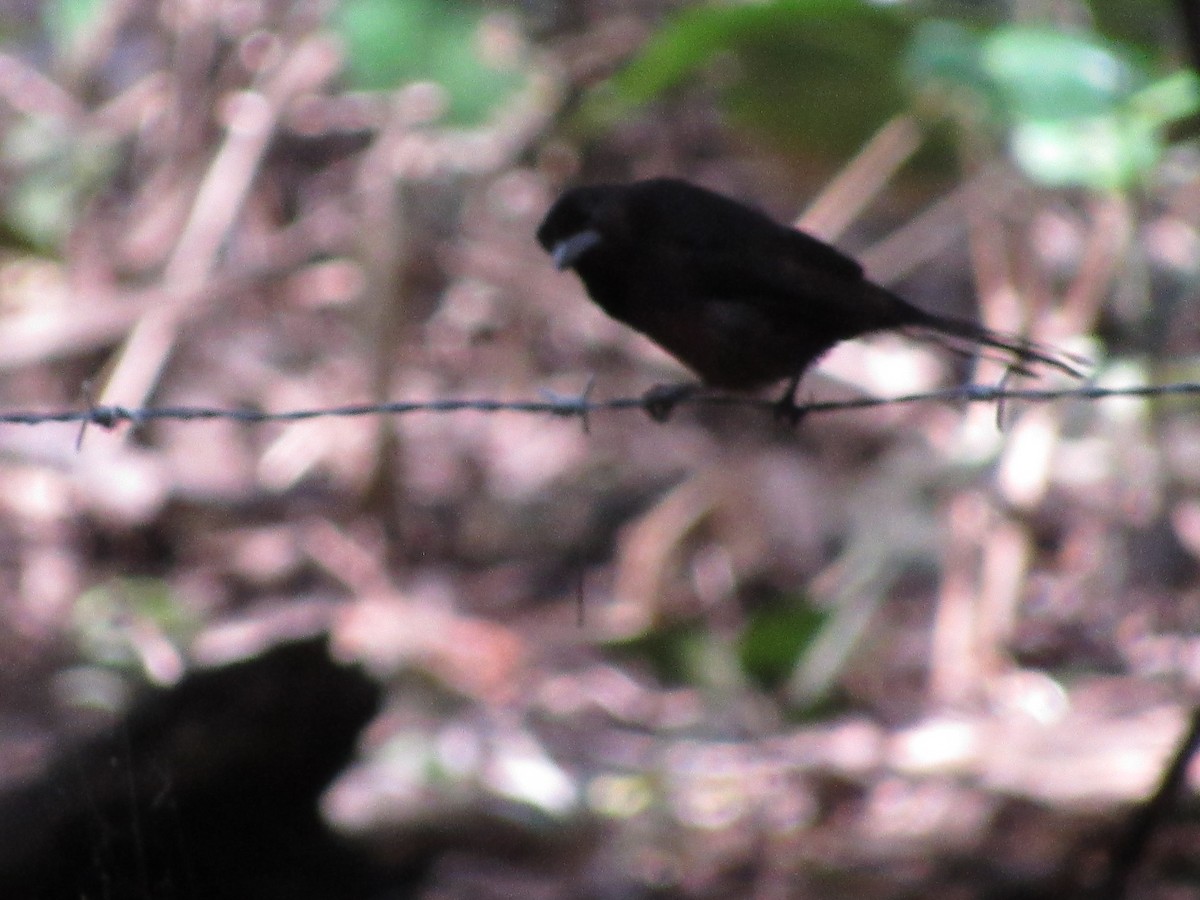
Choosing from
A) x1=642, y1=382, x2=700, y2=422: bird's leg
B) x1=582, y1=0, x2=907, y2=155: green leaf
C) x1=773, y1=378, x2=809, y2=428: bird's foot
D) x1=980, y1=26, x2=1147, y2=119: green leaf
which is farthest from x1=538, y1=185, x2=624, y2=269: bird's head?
x1=980, y1=26, x2=1147, y2=119: green leaf

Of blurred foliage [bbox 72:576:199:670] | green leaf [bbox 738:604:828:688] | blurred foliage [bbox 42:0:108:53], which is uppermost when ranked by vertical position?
blurred foliage [bbox 42:0:108:53]

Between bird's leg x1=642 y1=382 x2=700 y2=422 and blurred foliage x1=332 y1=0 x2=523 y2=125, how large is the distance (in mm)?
3953

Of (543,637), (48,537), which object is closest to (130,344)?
(48,537)

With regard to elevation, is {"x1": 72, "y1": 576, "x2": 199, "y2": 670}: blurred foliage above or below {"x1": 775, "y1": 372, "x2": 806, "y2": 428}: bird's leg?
above

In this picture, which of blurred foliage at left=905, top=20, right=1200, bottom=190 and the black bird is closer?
the black bird

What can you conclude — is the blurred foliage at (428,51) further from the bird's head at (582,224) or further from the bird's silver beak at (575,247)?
the bird's silver beak at (575,247)

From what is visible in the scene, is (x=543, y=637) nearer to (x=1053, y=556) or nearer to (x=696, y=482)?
(x=696, y=482)

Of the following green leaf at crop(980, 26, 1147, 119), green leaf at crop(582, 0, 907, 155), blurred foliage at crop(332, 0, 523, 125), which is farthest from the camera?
blurred foliage at crop(332, 0, 523, 125)

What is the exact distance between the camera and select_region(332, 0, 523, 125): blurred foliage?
6793 millimetres

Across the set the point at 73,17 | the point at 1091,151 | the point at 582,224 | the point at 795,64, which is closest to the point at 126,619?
the point at 795,64

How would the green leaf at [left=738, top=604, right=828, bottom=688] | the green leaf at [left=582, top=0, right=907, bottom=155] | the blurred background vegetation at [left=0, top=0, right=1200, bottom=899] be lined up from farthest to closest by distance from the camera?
the green leaf at [left=738, top=604, right=828, bottom=688]
the green leaf at [left=582, top=0, right=907, bottom=155]
the blurred background vegetation at [left=0, top=0, right=1200, bottom=899]

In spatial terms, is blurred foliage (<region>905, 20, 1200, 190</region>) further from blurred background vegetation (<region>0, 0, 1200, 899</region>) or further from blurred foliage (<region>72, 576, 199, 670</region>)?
blurred foliage (<region>72, 576, 199, 670</region>)

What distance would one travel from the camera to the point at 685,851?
4.36 meters

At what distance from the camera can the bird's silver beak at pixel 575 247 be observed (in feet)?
9.85
